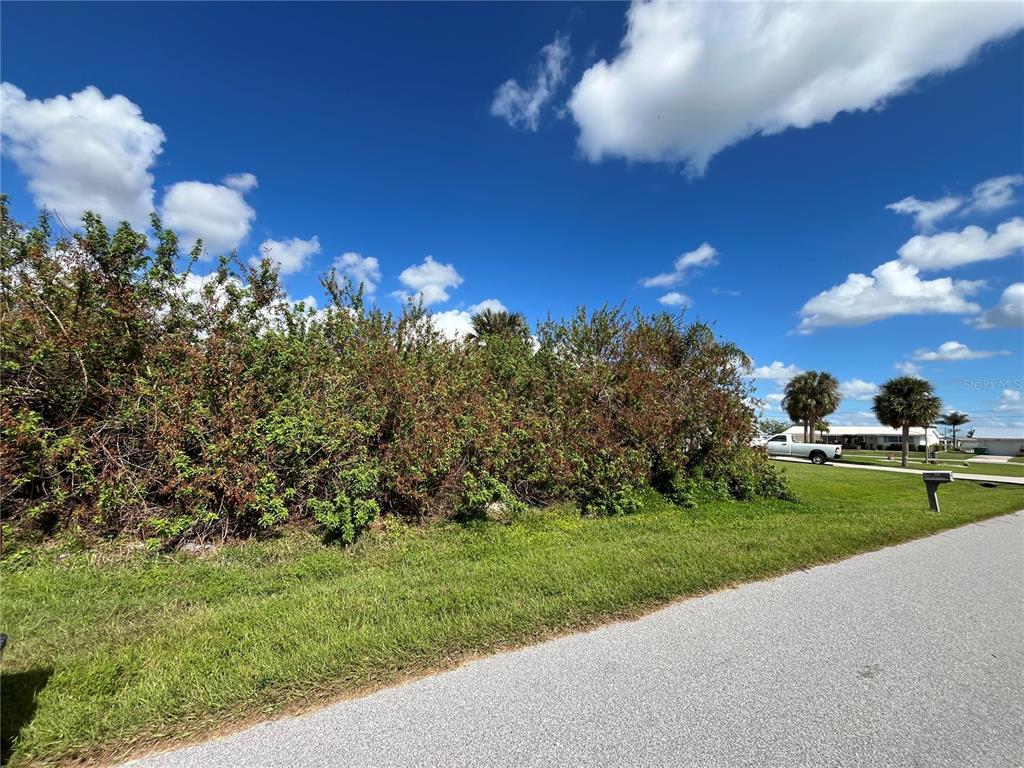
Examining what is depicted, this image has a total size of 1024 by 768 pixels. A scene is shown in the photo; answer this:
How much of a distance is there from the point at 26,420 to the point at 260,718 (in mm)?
4473

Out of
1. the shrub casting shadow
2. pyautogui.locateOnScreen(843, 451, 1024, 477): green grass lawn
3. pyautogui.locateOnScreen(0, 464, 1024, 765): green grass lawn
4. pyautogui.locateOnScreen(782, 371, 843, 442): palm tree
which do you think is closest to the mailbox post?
pyautogui.locateOnScreen(0, 464, 1024, 765): green grass lawn

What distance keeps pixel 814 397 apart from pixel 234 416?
4458 cm

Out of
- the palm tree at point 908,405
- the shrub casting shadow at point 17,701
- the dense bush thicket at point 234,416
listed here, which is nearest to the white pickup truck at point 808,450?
the palm tree at point 908,405

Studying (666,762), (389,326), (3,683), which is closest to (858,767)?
(666,762)

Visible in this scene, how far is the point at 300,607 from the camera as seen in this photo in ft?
12.6

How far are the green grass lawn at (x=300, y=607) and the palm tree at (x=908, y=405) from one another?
3254 cm

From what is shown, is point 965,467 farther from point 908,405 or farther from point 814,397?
point 814,397

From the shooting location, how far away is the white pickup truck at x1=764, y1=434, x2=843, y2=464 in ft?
96.5

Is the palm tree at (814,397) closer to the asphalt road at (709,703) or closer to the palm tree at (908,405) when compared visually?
the palm tree at (908,405)

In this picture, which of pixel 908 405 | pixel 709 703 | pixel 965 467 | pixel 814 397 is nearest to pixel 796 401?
pixel 814 397

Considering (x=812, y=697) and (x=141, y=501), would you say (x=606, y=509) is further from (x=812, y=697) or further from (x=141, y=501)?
(x=141, y=501)

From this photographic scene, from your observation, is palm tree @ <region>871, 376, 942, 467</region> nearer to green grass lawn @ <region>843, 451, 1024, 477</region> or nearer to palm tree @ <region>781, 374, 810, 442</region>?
green grass lawn @ <region>843, 451, 1024, 477</region>

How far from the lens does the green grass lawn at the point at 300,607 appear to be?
2580 millimetres

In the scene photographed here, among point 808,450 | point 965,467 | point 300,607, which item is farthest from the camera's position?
point 808,450
